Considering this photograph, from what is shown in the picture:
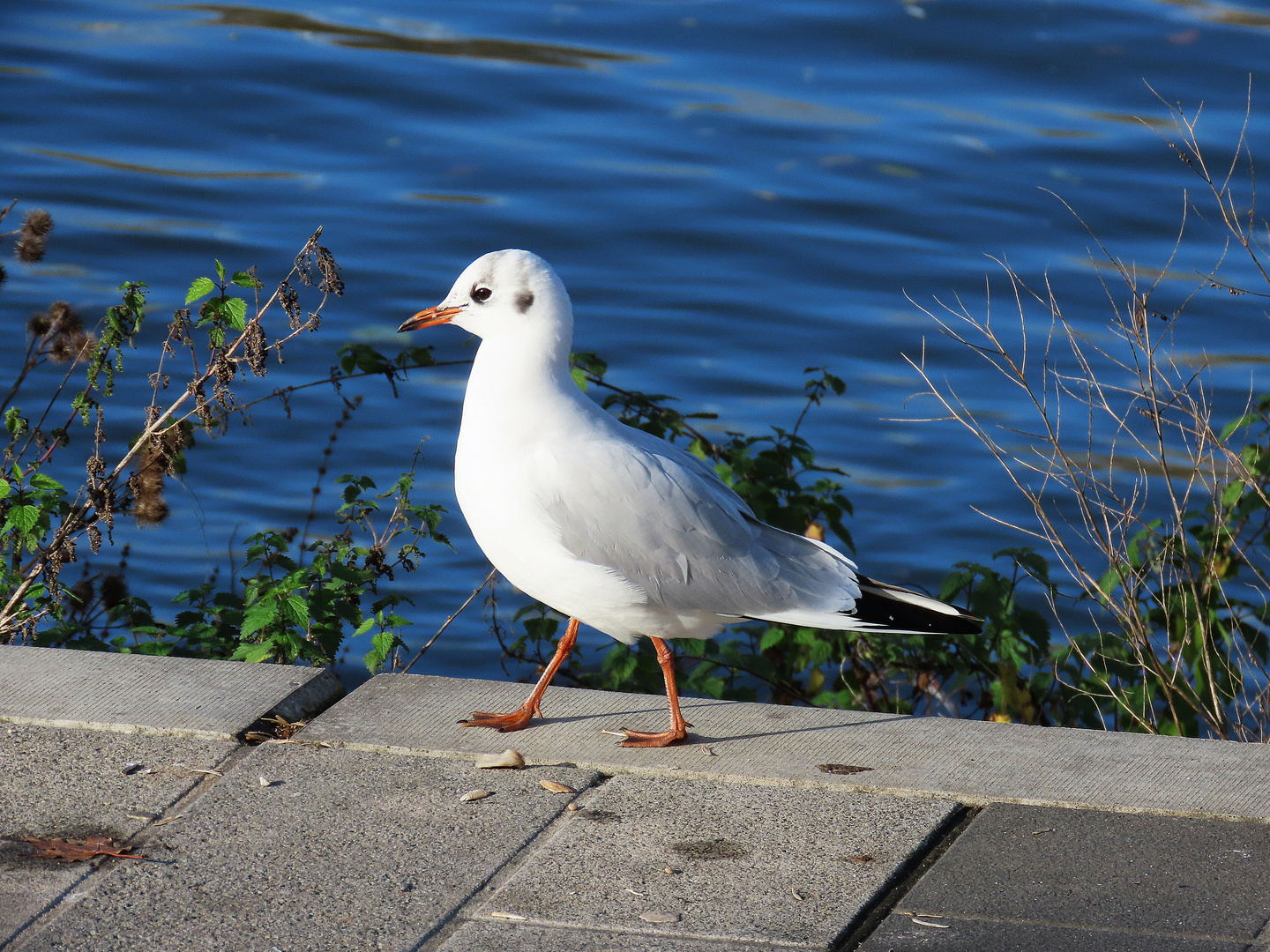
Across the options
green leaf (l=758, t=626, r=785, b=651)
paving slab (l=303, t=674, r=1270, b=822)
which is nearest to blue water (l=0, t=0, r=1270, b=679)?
green leaf (l=758, t=626, r=785, b=651)

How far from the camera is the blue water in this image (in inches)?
344

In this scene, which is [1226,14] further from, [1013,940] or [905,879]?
[1013,940]

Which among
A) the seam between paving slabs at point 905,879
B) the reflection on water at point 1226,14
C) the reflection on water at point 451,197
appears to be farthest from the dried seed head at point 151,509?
the reflection on water at point 1226,14

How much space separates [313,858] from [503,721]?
78 cm

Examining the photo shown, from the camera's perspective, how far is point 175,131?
12.8 m

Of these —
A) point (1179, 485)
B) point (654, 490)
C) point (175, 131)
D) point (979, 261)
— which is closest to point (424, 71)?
point (175, 131)

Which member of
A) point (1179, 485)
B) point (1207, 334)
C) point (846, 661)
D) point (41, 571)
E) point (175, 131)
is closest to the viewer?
point (41, 571)

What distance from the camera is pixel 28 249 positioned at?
519cm

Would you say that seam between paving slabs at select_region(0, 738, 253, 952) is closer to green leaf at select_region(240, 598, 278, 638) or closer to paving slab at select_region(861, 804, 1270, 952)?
green leaf at select_region(240, 598, 278, 638)

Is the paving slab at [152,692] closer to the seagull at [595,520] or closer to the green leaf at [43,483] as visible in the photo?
the seagull at [595,520]

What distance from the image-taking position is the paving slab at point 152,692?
386 centimetres

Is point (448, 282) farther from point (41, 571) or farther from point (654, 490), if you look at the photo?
point (654, 490)

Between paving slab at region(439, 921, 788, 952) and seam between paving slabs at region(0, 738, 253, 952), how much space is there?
72cm

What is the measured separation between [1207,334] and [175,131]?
770cm
